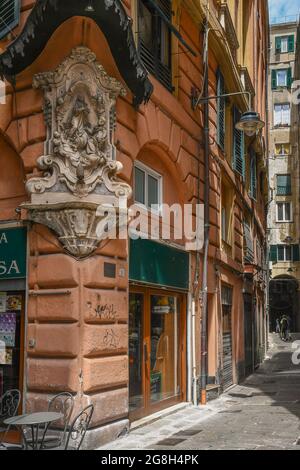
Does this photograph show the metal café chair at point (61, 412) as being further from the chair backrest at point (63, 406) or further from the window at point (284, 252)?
the window at point (284, 252)

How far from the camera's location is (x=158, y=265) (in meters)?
11.2

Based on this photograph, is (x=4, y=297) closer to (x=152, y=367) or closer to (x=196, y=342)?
(x=152, y=367)

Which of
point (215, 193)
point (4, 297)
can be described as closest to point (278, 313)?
point (215, 193)

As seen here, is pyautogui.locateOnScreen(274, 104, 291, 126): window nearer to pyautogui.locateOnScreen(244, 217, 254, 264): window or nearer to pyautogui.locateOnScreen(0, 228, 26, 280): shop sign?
pyautogui.locateOnScreen(244, 217, 254, 264): window

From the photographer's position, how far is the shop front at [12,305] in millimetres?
9165

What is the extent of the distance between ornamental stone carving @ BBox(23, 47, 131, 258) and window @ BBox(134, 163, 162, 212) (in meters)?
1.82

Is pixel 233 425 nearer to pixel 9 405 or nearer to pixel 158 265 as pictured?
pixel 158 265

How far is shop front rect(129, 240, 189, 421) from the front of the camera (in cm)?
1049

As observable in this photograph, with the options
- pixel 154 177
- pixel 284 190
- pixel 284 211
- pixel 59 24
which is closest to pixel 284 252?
pixel 284 211

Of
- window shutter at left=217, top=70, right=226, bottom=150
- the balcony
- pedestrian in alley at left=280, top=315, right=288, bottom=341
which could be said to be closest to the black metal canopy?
window shutter at left=217, top=70, right=226, bottom=150

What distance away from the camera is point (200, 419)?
36.9 feet

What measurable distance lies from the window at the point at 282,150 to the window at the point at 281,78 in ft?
15.5

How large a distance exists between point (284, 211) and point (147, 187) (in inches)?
1455
